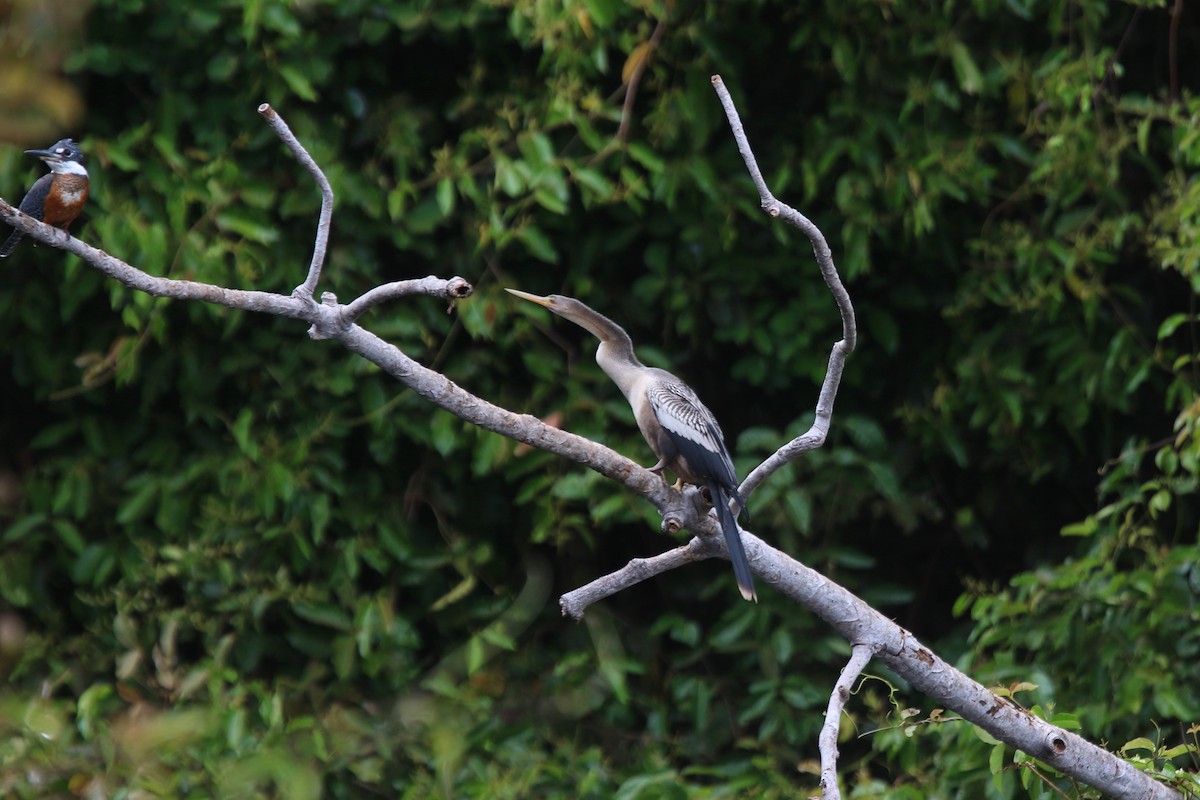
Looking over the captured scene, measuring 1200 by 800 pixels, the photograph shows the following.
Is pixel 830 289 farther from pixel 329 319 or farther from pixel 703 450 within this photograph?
pixel 329 319

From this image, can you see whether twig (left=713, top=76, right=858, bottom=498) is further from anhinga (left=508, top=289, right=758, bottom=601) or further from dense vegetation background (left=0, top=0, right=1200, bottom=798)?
dense vegetation background (left=0, top=0, right=1200, bottom=798)

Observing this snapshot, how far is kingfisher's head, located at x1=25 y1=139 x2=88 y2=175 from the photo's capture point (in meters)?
3.03

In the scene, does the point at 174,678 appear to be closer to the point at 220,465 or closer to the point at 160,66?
the point at 220,465

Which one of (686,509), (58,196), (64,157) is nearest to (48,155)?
(64,157)

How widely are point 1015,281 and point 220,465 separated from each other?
2279 millimetres

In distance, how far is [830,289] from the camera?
2.28m

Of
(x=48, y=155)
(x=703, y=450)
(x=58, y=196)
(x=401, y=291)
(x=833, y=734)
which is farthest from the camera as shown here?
(x=48, y=155)

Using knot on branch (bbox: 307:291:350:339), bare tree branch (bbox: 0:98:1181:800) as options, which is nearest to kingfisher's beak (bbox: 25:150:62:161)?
bare tree branch (bbox: 0:98:1181:800)

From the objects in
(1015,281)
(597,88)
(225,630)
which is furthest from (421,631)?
(1015,281)

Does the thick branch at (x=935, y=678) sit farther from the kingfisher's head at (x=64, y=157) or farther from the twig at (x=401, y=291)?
the kingfisher's head at (x=64, y=157)

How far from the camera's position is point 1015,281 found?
381 cm

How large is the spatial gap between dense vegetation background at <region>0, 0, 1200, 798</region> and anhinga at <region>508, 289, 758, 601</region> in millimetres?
623

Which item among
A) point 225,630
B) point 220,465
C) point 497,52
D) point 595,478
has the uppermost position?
point 497,52

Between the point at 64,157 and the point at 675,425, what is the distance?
62.1 inches
